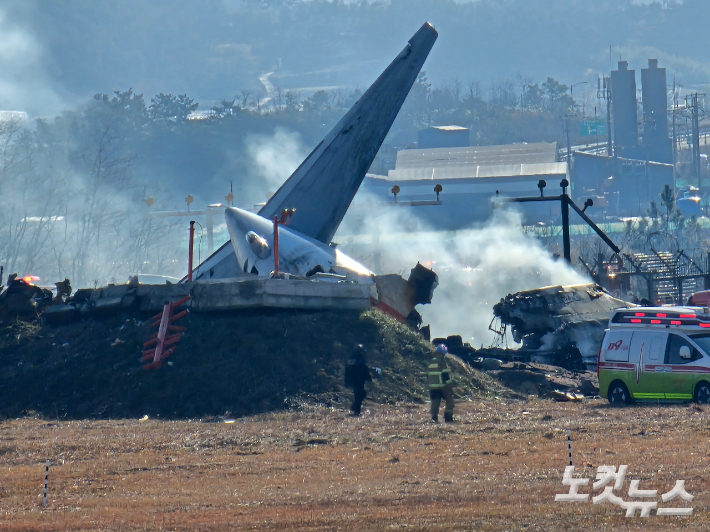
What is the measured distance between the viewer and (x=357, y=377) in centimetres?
1827

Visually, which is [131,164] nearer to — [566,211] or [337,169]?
[337,169]

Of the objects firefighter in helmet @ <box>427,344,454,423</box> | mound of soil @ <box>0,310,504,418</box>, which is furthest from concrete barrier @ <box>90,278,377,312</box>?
firefighter in helmet @ <box>427,344,454,423</box>

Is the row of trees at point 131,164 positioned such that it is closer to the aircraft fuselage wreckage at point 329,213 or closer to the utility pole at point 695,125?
the aircraft fuselage wreckage at point 329,213

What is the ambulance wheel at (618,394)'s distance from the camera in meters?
19.3

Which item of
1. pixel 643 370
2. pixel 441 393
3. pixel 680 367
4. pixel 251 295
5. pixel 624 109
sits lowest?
pixel 441 393

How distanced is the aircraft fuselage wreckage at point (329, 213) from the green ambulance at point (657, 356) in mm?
6587

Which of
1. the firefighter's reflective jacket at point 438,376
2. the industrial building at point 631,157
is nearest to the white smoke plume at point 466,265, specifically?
the firefighter's reflective jacket at point 438,376

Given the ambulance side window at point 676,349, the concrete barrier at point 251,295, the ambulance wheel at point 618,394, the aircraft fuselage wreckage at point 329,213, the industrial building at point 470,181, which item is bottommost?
the ambulance wheel at point 618,394

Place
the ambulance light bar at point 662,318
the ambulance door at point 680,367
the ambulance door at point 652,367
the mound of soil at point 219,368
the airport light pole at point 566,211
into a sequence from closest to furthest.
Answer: the ambulance door at point 680,367 → the ambulance light bar at point 662,318 → the ambulance door at point 652,367 → the mound of soil at point 219,368 → the airport light pole at point 566,211

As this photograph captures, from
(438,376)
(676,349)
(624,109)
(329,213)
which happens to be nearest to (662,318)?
(676,349)

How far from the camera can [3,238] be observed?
7612cm

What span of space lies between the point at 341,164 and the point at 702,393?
1593cm

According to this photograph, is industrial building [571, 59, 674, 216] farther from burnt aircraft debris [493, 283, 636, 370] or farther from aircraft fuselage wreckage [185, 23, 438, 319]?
burnt aircraft debris [493, 283, 636, 370]

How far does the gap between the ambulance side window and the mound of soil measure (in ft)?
12.9
